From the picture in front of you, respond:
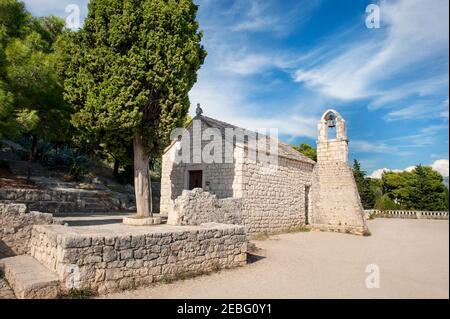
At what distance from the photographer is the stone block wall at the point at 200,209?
374 inches

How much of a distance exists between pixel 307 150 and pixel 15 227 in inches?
1226

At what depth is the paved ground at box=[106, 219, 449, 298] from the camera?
5082 millimetres

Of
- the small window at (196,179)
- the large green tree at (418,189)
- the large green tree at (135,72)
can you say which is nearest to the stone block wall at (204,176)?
the small window at (196,179)

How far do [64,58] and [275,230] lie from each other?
1033cm

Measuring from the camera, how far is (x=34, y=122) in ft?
30.1

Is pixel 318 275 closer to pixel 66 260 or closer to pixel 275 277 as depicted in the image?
pixel 275 277

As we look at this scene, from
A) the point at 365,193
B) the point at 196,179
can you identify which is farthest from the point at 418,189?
the point at 196,179

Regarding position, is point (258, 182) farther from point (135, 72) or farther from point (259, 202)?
point (135, 72)

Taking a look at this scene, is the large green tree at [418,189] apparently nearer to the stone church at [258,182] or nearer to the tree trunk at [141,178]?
the stone church at [258,182]

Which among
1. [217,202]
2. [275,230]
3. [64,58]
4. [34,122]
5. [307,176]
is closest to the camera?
[34,122]

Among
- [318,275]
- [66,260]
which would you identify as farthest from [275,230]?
[66,260]

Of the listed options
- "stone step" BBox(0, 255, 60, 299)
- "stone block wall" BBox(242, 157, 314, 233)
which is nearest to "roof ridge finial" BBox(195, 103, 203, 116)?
"stone block wall" BBox(242, 157, 314, 233)

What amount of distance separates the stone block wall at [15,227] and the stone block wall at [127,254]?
9.2 inches

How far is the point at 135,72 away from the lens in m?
9.09
